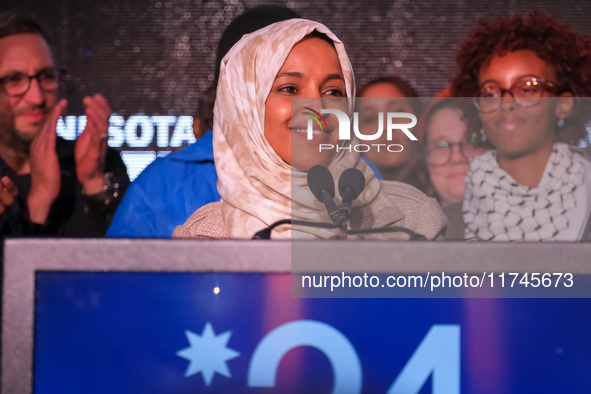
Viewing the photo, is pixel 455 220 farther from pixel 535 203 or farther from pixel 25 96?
pixel 25 96

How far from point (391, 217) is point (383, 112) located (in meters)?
0.94

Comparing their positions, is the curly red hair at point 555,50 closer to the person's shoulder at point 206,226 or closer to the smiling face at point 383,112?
the smiling face at point 383,112

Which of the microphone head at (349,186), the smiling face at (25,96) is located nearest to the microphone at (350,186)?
the microphone head at (349,186)

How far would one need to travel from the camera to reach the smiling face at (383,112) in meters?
1.79

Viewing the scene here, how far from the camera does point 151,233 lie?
1.25 meters

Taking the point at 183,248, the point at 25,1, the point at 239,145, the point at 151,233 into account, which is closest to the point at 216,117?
the point at 239,145

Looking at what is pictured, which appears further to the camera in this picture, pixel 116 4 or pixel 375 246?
pixel 116 4

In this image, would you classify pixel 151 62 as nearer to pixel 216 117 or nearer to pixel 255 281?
pixel 216 117

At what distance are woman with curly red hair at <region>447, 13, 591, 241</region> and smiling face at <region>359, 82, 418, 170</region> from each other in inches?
10.6

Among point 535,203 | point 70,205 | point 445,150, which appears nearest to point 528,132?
point 535,203

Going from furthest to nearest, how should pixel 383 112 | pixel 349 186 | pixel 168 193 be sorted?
pixel 383 112, pixel 168 193, pixel 349 186

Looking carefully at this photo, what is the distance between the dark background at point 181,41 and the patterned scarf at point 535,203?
68.0 inches

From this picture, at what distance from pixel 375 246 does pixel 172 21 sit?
289cm

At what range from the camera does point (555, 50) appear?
1517mm
